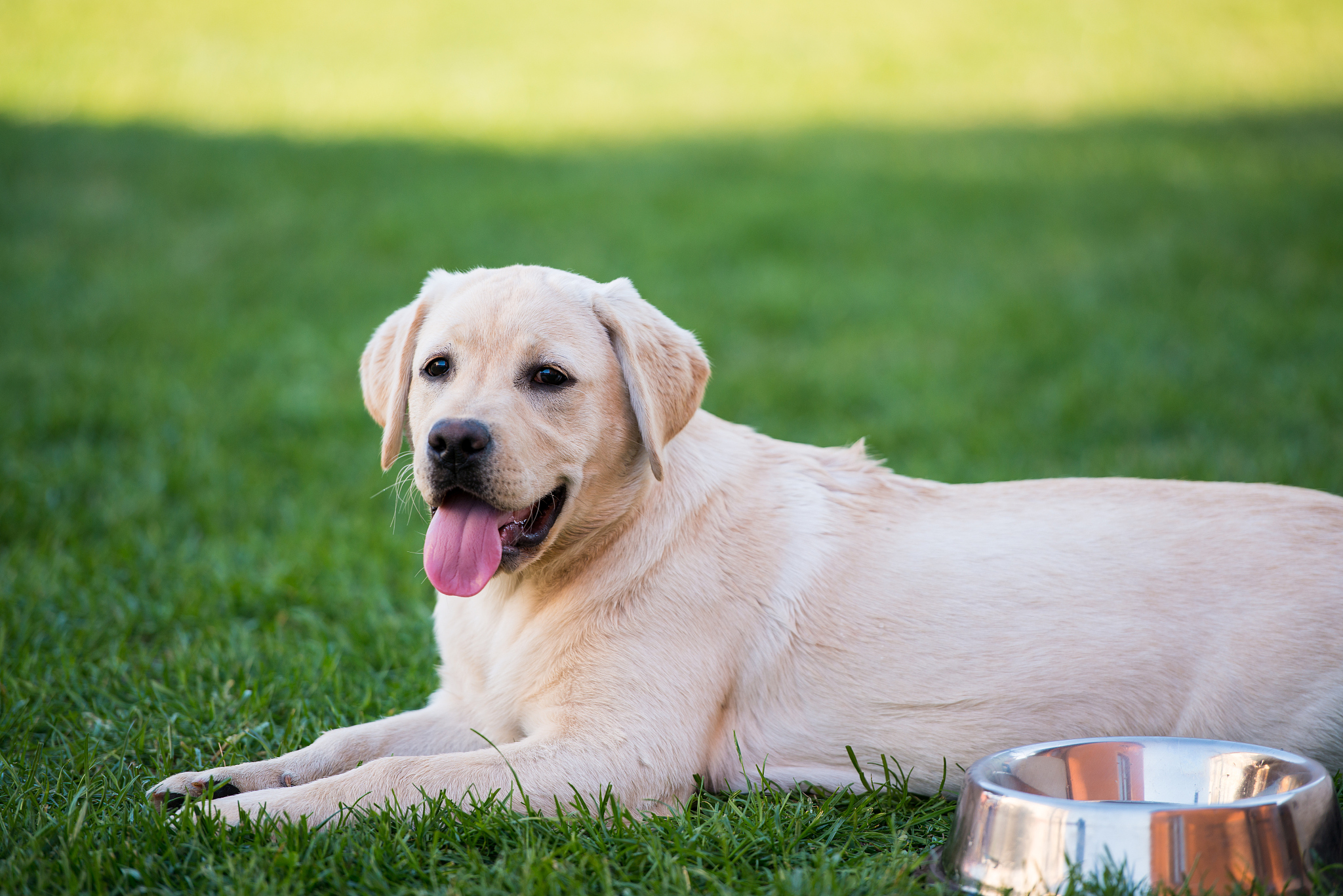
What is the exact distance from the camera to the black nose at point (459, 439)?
301cm

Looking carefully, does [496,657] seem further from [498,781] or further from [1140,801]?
[1140,801]

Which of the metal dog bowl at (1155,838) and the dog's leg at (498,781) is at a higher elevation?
the metal dog bowl at (1155,838)

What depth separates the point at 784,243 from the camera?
35.5 feet

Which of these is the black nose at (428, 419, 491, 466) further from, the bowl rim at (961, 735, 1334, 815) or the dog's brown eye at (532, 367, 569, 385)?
the bowl rim at (961, 735, 1334, 815)

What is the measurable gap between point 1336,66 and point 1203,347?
46.9 feet

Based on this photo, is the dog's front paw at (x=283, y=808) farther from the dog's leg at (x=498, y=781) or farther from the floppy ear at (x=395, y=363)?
the floppy ear at (x=395, y=363)

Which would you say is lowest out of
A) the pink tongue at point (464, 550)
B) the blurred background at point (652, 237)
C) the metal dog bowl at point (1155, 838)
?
the metal dog bowl at point (1155, 838)

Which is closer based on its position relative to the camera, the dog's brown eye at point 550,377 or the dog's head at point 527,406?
the dog's head at point 527,406

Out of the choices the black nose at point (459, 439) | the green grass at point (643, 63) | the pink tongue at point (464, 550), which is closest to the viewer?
the black nose at point (459, 439)

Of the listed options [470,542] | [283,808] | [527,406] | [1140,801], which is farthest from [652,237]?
[1140,801]

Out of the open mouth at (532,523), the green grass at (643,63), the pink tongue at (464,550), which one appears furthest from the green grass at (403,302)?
the green grass at (643,63)

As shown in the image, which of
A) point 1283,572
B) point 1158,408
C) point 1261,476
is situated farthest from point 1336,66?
point 1283,572

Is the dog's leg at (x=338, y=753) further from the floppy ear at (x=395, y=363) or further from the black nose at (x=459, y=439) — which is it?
the black nose at (x=459, y=439)

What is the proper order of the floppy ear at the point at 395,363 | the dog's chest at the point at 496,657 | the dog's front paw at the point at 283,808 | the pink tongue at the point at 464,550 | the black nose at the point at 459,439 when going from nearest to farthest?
1. the dog's front paw at the point at 283,808
2. the black nose at the point at 459,439
3. the pink tongue at the point at 464,550
4. the dog's chest at the point at 496,657
5. the floppy ear at the point at 395,363
